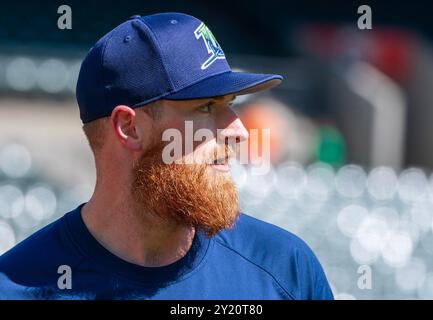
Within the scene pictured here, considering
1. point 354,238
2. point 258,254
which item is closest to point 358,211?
point 354,238

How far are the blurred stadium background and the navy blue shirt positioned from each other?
2.50 meters

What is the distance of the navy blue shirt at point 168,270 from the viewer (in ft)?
6.65

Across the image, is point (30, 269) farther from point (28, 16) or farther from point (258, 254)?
point (28, 16)

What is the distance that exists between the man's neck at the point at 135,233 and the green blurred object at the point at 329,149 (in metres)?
7.30

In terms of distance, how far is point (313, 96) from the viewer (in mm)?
11008

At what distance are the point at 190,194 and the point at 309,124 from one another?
832cm

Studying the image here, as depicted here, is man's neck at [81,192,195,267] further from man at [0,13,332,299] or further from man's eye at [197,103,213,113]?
man's eye at [197,103,213,113]

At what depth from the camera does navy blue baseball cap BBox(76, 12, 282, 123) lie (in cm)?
207

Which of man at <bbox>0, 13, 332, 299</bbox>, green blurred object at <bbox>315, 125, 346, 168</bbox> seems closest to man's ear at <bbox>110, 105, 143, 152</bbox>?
man at <bbox>0, 13, 332, 299</bbox>

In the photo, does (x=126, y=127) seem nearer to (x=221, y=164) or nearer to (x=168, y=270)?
(x=221, y=164)

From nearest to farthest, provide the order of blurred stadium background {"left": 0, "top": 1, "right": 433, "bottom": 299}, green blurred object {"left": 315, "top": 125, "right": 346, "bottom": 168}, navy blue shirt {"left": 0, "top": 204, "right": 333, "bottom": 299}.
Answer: navy blue shirt {"left": 0, "top": 204, "right": 333, "bottom": 299}
blurred stadium background {"left": 0, "top": 1, "right": 433, "bottom": 299}
green blurred object {"left": 315, "top": 125, "right": 346, "bottom": 168}

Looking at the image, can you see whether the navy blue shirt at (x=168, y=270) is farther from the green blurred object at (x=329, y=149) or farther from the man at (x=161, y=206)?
the green blurred object at (x=329, y=149)

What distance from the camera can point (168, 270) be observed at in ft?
6.75

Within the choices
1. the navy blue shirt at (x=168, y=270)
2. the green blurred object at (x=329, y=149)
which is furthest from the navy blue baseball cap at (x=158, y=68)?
the green blurred object at (x=329, y=149)
